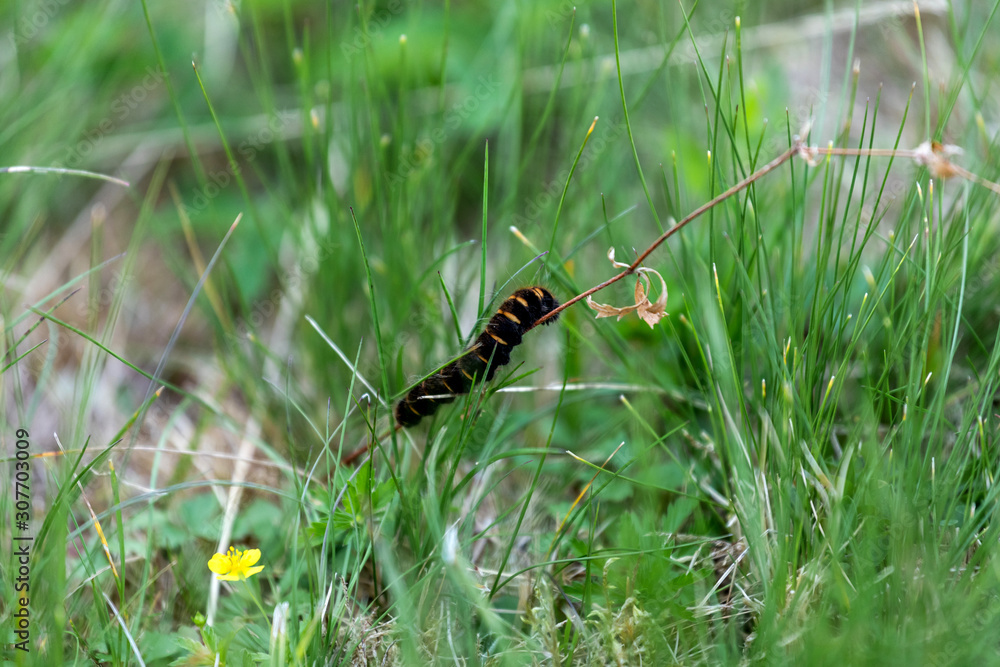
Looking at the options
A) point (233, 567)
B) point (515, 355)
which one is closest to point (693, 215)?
point (515, 355)

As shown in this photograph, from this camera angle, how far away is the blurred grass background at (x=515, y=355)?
1.88 meters

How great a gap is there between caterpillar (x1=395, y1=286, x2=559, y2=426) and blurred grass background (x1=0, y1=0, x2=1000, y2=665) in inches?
3.4

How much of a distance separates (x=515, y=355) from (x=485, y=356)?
0.73 metres

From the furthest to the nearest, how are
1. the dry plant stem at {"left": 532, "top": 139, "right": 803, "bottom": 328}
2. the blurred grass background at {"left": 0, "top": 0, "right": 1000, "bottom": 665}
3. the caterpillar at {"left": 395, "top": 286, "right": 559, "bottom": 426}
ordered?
the caterpillar at {"left": 395, "top": 286, "right": 559, "bottom": 426} → the blurred grass background at {"left": 0, "top": 0, "right": 1000, "bottom": 665} → the dry plant stem at {"left": 532, "top": 139, "right": 803, "bottom": 328}

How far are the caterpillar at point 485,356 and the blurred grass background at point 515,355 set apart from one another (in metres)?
0.09

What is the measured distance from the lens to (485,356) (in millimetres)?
2104

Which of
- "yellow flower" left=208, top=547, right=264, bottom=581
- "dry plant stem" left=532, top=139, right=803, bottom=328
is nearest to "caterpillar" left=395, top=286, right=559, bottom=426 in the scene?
"dry plant stem" left=532, top=139, right=803, bottom=328

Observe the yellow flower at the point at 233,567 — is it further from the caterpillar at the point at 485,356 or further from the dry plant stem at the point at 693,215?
the dry plant stem at the point at 693,215

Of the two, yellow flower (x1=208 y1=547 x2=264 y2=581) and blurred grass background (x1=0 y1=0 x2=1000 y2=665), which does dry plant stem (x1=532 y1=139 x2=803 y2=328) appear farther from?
yellow flower (x1=208 y1=547 x2=264 y2=581)

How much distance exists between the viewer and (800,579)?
1816 mm

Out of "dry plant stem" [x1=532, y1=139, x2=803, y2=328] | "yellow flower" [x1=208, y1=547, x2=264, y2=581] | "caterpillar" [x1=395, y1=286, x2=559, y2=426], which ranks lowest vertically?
"yellow flower" [x1=208, y1=547, x2=264, y2=581]

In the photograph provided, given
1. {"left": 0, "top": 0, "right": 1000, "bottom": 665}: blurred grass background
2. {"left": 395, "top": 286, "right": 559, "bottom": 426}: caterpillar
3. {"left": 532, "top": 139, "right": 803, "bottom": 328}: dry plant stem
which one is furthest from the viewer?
{"left": 395, "top": 286, "right": 559, "bottom": 426}: caterpillar

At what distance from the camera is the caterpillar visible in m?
2.04

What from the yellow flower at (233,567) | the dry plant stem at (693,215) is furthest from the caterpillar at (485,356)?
the yellow flower at (233,567)
